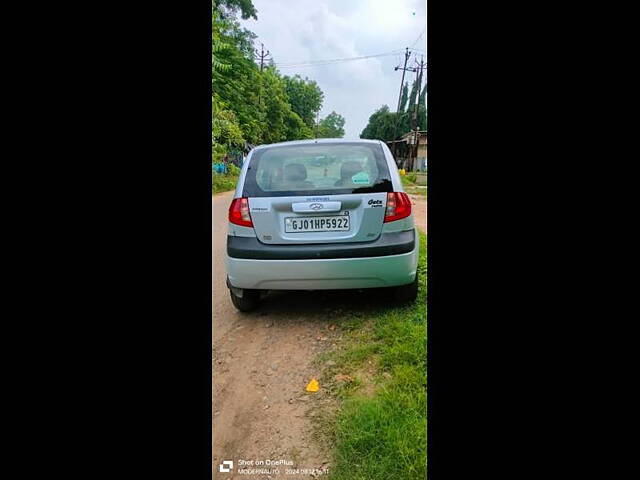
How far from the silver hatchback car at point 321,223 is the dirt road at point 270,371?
235 mm

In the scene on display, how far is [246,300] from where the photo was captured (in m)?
2.58

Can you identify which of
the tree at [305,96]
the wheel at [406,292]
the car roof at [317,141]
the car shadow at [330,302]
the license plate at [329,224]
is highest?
the tree at [305,96]

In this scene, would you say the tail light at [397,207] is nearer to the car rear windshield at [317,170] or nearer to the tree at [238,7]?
the car rear windshield at [317,170]

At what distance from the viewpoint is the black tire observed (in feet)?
8.47

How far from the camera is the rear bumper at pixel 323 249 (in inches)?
87.4

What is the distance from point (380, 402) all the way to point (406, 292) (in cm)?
106

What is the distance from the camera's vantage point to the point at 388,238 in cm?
228

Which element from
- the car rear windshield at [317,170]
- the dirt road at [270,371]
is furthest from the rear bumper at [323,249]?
the car rear windshield at [317,170]

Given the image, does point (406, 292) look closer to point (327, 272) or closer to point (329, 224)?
point (327, 272)

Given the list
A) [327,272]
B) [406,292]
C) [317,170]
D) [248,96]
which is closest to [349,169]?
[317,170]

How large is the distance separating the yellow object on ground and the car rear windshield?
1.15 meters
